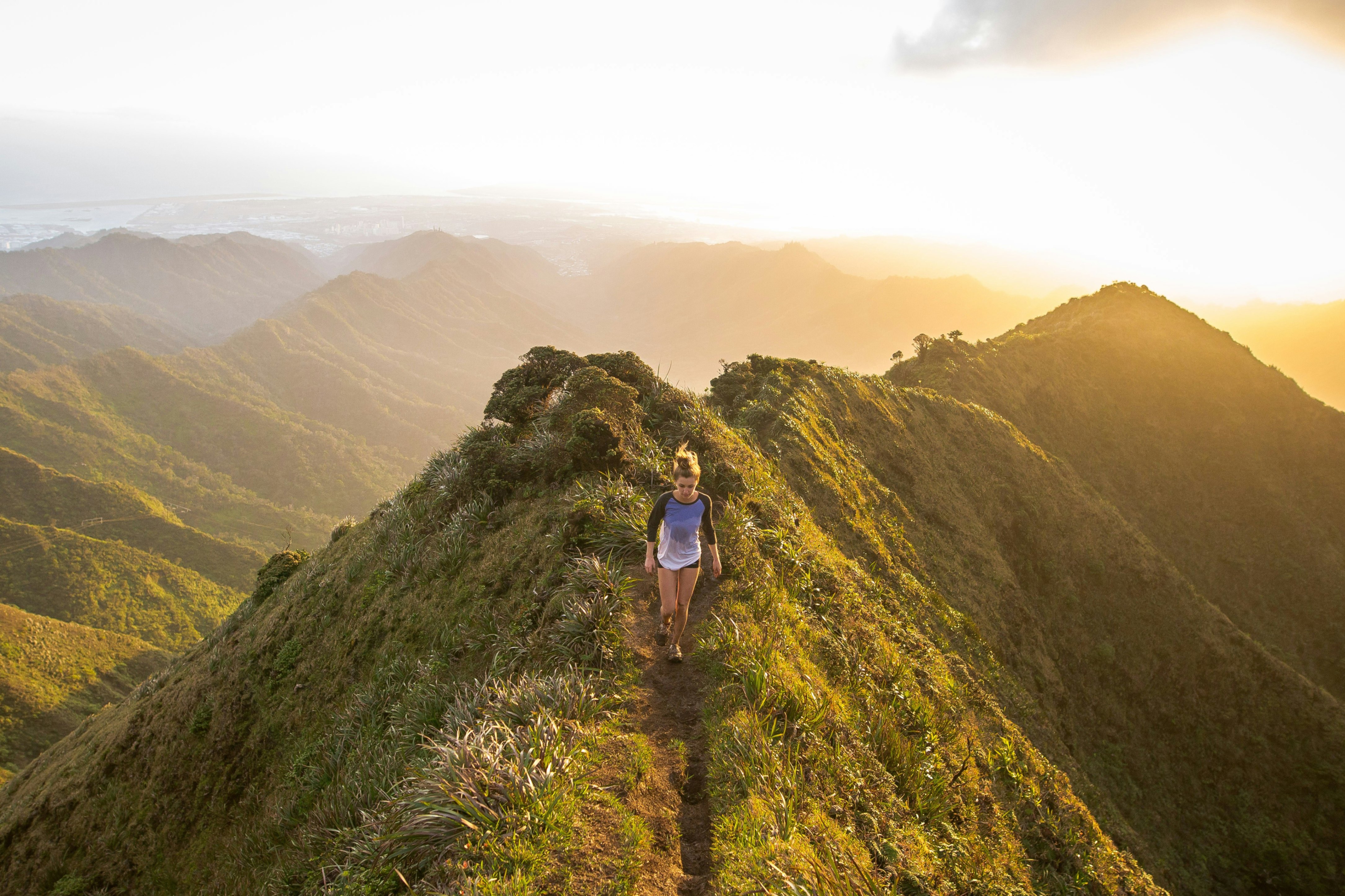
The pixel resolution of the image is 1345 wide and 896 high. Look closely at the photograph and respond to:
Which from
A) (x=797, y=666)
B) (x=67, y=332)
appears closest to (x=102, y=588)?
(x=797, y=666)

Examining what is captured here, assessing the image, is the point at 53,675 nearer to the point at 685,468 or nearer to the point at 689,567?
the point at 689,567

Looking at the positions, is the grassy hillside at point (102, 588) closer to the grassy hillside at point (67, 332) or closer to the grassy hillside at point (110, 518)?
the grassy hillside at point (110, 518)

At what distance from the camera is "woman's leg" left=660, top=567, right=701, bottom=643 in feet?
22.0

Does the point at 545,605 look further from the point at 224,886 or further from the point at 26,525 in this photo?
the point at 26,525

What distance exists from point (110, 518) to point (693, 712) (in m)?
103

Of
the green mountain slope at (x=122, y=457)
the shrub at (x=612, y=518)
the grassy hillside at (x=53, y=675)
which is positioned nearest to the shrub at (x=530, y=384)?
the shrub at (x=612, y=518)

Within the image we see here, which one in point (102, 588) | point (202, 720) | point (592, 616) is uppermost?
point (592, 616)

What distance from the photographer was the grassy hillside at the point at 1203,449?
101 ft

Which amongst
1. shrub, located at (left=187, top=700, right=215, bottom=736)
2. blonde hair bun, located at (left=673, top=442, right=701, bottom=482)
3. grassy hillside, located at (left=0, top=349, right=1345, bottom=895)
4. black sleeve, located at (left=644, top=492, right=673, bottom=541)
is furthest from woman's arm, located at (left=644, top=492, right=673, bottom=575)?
shrub, located at (left=187, top=700, right=215, bottom=736)

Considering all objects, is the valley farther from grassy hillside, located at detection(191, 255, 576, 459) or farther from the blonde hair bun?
grassy hillside, located at detection(191, 255, 576, 459)

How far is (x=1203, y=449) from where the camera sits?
36.6 metres

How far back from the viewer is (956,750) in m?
8.69

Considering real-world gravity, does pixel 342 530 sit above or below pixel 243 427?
above

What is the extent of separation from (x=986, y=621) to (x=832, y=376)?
10.4m
